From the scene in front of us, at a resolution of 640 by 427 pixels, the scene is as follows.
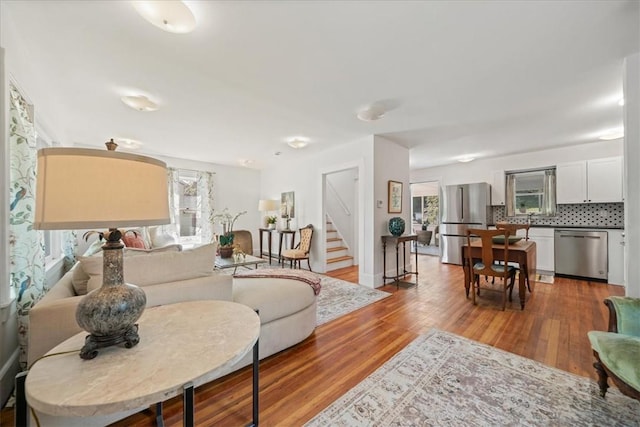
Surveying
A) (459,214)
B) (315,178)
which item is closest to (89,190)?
(315,178)

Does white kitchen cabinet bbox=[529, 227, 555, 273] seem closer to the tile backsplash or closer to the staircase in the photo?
the tile backsplash

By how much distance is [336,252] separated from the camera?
559 cm

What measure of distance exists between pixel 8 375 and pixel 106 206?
177 centimetres

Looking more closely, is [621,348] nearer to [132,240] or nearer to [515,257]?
[515,257]

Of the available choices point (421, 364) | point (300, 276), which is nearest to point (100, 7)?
point (300, 276)

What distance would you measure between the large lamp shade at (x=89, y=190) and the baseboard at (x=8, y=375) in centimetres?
154

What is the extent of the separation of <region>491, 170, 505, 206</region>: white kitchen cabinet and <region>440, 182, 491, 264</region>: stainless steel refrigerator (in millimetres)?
96

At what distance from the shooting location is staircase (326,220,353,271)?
5.29m

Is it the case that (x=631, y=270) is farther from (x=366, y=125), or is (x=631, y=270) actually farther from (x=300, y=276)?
(x=366, y=125)

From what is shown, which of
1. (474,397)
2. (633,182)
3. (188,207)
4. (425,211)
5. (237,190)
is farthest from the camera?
(425,211)

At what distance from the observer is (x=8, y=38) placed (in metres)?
1.64

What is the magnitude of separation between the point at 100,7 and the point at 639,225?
4.02 metres

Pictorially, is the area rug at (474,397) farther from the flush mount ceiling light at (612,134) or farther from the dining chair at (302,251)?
the flush mount ceiling light at (612,134)

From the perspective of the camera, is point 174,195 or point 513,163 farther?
point 174,195
